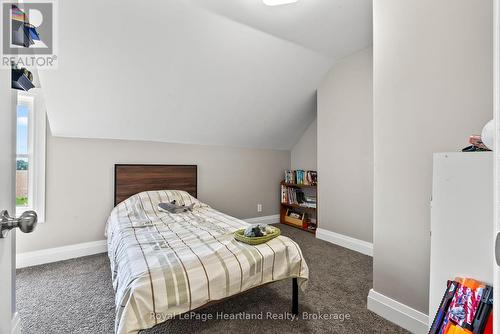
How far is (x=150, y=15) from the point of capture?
6.53 feet

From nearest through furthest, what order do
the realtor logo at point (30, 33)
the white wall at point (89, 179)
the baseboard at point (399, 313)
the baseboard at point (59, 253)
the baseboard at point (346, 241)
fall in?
the realtor logo at point (30, 33), the baseboard at point (399, 313), the baseboard at point (59, 253), the white wall at point (89, 179), the baseboard at point (346, 241)

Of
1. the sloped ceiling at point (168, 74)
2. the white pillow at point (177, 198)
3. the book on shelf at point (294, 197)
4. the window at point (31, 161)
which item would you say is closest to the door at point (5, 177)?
the sloped ceiling at point (168, 74)

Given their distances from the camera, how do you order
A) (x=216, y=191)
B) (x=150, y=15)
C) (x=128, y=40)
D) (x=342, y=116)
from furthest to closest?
(x=216, y=191), (x=342, y=116), (x=128, y=40), (x=150, y=15)

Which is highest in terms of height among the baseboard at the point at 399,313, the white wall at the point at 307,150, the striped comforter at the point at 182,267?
the white wall at the point at 307,150

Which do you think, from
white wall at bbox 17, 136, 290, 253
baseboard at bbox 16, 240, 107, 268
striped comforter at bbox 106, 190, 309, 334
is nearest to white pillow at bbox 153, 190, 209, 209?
white wall at bbox 17, 136, 290, 253

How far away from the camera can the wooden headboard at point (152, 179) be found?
292 centimetres

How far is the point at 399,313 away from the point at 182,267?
1531mm

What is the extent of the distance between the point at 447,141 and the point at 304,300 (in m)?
1.56

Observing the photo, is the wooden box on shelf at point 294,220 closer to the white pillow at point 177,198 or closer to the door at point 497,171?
the white pillow at point 177,198

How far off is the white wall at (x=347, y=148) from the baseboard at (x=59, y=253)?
10.00 ft

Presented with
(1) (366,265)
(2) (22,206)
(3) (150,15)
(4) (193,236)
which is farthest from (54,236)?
(1) (366,265)

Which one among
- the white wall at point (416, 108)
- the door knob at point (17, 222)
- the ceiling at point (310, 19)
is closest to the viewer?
the door knob at point (17, 222)

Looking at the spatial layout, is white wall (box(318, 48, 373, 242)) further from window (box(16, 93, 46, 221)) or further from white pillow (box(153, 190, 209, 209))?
window (box(16, 93, 46, 221))

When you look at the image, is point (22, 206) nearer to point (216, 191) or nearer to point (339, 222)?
point (216, 191)
